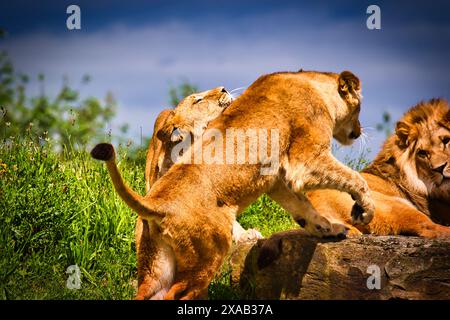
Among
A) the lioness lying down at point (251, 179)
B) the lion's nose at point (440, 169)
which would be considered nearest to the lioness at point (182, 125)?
the lioness lying down at point (251, 179)

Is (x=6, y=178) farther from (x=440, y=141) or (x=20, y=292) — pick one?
(x=440, y=141)

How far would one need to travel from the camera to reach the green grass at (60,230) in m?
5.49

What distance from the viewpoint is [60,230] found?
632 cm

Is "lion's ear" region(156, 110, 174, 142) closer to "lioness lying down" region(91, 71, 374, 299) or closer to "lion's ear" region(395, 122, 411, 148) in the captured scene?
"lioness lying down" region(91, 71, 374, 299)

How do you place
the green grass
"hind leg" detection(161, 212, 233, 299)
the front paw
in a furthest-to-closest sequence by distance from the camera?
the green grass < the front paw < "hind leg" detection(161, 212, 233, 299)

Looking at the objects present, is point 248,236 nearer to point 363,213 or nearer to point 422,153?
point 363,213

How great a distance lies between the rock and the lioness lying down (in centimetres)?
26

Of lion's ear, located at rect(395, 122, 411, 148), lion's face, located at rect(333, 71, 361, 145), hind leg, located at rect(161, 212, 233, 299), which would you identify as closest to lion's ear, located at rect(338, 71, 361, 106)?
lion's face, located at rect(333, 71, 361, 145)

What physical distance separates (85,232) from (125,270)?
0.64 metres

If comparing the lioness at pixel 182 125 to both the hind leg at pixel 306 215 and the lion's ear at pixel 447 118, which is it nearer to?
the hind leg at pixel 306 215

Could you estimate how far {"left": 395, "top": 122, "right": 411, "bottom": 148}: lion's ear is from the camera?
6.21m

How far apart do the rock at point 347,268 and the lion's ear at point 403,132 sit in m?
1.48

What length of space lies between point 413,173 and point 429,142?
334 millimetres
